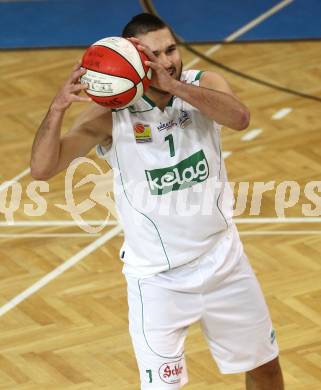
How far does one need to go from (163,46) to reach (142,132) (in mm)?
415

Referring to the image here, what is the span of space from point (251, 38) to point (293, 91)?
61.9 inches

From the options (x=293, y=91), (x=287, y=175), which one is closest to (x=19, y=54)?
(x=293, y=91)

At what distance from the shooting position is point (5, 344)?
708 centimetres

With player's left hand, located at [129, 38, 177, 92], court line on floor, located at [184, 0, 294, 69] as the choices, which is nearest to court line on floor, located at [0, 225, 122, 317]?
player's left hand, located at [129, 38, 177, 92]

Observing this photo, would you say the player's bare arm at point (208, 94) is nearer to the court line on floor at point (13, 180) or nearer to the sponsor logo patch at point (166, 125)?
the sponsor logo patch at point (166, 125)

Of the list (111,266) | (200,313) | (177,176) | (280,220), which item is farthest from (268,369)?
(280,220)

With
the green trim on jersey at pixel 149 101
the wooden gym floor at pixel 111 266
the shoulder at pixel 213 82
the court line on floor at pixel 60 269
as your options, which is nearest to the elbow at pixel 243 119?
the shoulder at pixel 213 82

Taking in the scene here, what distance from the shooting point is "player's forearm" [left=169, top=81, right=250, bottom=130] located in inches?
197

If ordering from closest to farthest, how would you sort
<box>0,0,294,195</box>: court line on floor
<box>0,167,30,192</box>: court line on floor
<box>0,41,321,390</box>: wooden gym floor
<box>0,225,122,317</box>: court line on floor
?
<box>0,41,321,390</box>: wooden gym floor, <box>0,225,122,317</box>: court line on floor, <box>0,167,30,192</box>: court line on floor, <box>0,0,294,195</box>: court line on floor

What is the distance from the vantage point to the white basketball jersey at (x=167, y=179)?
207 inches

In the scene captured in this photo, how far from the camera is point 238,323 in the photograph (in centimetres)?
552

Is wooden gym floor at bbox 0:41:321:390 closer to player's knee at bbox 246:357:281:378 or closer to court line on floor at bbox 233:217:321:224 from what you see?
court line on floor at bbox 233:217:321:224

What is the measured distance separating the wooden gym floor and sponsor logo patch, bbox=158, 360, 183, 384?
3.62 feet

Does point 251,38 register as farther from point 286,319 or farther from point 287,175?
point 286,319
